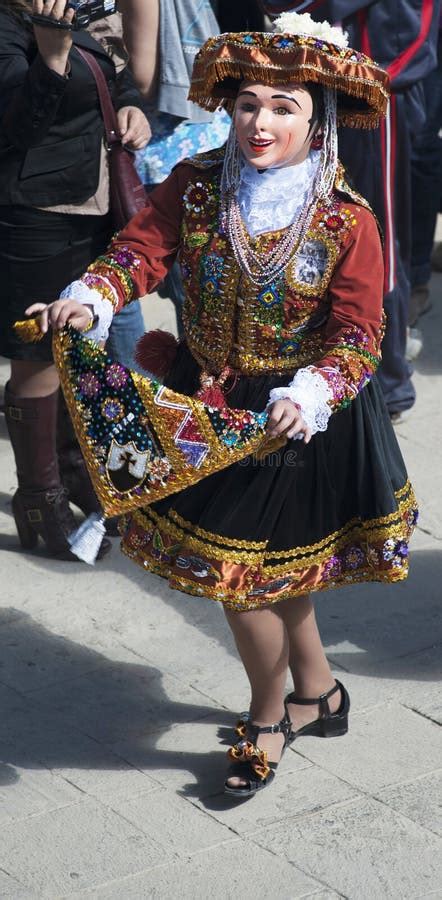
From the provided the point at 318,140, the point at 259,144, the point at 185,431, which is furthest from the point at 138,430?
the point at 318,140

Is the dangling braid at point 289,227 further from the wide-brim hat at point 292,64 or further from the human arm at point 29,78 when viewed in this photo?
the human arm at point 29,78

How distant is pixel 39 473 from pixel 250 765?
4.47 ft

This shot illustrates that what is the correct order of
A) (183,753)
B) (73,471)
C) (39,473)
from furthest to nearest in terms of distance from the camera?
1. (73,471)
2. (39,473)
3. (183,753)

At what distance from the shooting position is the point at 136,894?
2.92m

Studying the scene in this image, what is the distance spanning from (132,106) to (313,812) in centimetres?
225

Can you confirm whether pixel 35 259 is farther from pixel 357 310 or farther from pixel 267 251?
pixel 357 310

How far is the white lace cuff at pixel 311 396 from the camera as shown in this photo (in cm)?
281

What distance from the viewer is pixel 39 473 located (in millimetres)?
4277

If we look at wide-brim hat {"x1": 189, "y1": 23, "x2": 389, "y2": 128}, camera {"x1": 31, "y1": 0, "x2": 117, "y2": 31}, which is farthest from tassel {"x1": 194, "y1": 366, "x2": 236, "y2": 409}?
camera {"x1": 31, "y1": 0, "x2": 117, "y2": 31}

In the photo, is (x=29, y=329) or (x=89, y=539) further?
(x=89, y=539)

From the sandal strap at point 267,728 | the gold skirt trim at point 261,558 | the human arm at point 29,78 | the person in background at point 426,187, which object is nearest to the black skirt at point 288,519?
the gold skirt trim at point 261,558

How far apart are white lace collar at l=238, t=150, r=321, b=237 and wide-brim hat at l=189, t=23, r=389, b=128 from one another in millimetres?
205

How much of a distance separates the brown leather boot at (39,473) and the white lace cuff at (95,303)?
119cm

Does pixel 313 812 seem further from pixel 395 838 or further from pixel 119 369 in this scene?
pixel 119 369
